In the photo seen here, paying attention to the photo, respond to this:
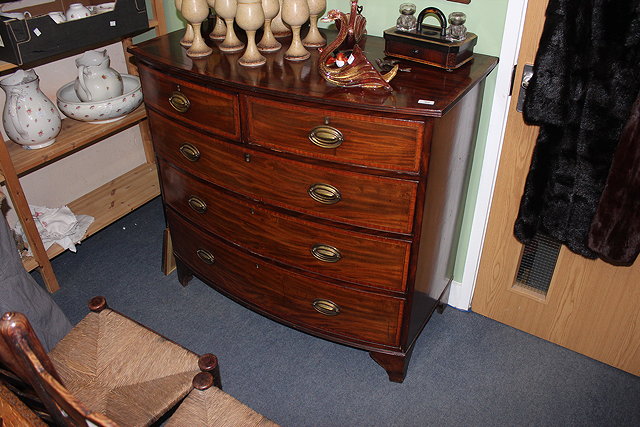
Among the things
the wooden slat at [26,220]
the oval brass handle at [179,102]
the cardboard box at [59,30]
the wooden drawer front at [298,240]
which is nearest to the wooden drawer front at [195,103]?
the oval brass handle at [179,102]

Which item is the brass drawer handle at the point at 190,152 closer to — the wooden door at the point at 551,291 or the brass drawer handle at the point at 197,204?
the brass drawer handle at the point at 197,204

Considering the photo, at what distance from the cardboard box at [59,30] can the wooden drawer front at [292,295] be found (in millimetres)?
759

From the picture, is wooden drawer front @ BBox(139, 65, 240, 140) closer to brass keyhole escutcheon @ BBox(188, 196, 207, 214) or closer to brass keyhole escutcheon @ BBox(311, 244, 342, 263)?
brass keyhole escutcheon @ BBox(188, 196, 207, 214)

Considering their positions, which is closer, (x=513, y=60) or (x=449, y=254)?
(x=513, y=60)

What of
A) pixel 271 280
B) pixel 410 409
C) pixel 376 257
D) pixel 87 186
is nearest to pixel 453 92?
pixel 376 257

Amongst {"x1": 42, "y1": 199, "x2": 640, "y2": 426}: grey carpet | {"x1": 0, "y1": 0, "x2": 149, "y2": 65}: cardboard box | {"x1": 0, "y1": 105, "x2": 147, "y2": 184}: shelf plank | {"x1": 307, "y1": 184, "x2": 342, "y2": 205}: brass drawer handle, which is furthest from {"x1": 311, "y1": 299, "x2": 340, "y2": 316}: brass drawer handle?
{"x1": 0, "y1": 0, "x2": 149, "y2": 65}: cardboard box

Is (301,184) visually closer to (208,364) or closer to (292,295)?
(292,295)

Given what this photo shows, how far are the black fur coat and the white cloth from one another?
1.89m

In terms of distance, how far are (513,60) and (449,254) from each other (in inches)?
28.7

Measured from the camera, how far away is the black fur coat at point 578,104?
1.36 metres

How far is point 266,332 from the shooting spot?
215 cm

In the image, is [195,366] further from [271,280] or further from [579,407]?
[579,407]

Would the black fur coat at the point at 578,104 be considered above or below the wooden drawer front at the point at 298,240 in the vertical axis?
above

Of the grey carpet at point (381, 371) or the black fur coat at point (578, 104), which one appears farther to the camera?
the grey carpet at point (381, 371)
